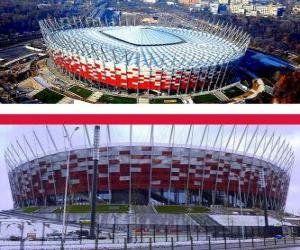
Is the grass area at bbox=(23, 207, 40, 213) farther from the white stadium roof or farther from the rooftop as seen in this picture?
the rooftop

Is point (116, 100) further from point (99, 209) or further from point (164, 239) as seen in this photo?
point (99, 209)

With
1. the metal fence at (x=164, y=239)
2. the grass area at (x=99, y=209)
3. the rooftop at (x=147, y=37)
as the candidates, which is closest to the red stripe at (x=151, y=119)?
the metal fence at (x=164, y=239)

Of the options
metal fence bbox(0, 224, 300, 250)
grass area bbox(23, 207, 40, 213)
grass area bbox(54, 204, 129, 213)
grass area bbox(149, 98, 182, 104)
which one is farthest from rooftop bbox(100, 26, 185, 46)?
metal fence bbox(0, 224, 300, 250)

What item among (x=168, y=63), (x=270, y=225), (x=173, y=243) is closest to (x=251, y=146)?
(x=270, y=225)

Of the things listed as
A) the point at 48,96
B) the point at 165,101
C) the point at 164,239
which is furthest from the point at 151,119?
the point at 164,239

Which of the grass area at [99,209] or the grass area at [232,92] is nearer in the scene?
the grass area at [232,92]

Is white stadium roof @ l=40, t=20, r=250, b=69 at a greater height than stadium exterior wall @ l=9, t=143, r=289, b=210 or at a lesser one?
greater

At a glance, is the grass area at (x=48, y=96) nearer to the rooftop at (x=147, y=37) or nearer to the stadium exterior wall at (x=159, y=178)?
the stadium exterior wall at (x=159, y=178)
